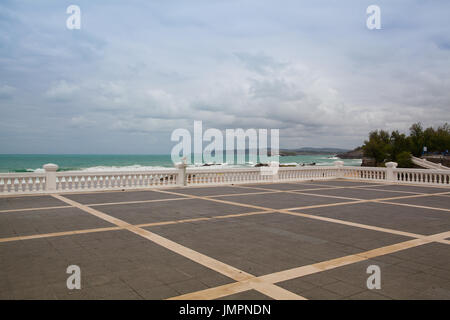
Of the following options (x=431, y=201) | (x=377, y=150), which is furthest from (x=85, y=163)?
(x=431, y=201)

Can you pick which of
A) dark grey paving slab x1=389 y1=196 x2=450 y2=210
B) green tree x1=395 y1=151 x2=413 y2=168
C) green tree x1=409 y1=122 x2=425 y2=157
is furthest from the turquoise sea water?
dark grey paving slab x1=389 y1=196 x2=450 y2=210

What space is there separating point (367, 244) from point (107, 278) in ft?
15.8

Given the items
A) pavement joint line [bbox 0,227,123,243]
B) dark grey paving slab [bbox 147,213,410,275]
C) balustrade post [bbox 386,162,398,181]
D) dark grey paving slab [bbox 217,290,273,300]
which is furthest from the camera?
balustrade post [bbox 386,162,398,181]

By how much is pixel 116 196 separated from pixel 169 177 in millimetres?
4121

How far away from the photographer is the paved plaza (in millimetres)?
4566

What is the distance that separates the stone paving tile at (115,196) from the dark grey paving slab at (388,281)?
30.9 feet

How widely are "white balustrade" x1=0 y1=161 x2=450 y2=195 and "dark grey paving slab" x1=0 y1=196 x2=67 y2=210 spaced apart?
4.04ft

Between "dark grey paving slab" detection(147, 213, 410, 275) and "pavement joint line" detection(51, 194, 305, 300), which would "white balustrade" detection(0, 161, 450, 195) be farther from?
"dark grey paving slab" detection(147, 213, 410, 275)

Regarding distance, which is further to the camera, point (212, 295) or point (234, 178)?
point (234, 178)

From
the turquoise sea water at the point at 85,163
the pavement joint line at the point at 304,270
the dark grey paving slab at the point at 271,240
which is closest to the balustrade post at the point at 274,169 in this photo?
the dark grey paving slab at the point at 271,240

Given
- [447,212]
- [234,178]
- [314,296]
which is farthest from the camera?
[234,178]

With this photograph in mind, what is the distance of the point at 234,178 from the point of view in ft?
66.1
